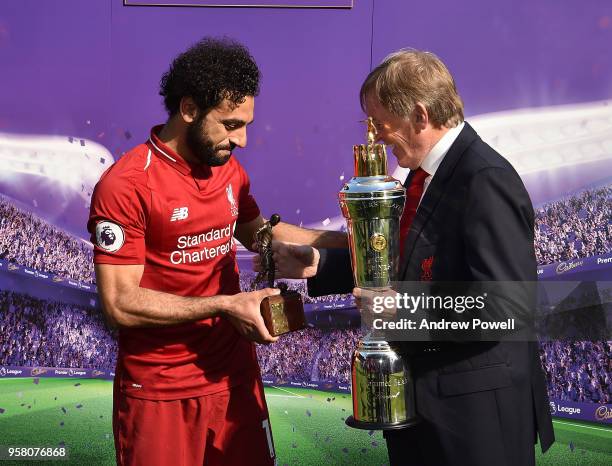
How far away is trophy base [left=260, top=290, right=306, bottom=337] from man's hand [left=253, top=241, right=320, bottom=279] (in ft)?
0.50

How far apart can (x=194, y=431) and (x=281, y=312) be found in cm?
52

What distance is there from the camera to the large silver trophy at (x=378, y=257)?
2.10 metres

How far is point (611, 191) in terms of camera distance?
391 cm

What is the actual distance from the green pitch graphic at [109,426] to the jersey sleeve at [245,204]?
1.40 meters

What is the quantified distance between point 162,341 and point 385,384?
2.66 feet

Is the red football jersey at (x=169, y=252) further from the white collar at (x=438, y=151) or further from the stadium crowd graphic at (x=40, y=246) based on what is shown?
the stadium crowd graphic at (x=40, y=246)

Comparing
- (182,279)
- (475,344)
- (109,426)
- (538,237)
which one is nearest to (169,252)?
(182,279)

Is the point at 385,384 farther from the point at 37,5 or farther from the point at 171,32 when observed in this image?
the point at 37,5

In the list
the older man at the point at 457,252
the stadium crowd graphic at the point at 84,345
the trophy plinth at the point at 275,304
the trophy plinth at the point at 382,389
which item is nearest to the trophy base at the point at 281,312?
the trophy plinth at the point at 275,304

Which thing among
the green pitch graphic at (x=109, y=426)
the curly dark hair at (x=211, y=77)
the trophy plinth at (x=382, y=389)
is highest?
the curly dark hair at (x=211, y=77)

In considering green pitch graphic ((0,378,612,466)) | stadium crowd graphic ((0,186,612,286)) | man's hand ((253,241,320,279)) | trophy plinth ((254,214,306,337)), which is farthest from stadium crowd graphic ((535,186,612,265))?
trophy plinth ((254,214,306,337))

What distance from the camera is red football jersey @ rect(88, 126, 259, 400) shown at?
2.49 m

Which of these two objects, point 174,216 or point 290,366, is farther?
point 290,366

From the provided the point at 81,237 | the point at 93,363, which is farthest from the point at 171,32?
the point at 93,363
